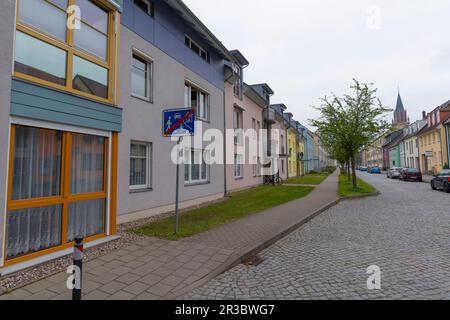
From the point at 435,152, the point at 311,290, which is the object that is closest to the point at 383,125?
the point at 311,290

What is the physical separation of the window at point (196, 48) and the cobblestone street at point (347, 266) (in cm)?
904

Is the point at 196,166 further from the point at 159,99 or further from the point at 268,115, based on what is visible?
the point at 268,115

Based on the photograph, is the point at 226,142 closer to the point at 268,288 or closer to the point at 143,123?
the point at 143,123

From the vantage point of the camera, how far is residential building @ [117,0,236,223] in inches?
292

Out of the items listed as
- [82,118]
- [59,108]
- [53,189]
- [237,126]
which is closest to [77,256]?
[53,189]

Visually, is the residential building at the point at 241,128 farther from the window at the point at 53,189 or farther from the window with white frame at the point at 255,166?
the window at the point at 53,189

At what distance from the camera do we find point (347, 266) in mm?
4172

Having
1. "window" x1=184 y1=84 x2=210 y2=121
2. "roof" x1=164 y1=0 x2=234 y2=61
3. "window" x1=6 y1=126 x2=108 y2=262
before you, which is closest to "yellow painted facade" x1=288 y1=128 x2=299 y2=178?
"roof" x1=164 y1=0 x2=234 y2=61

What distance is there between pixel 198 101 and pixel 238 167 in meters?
6.69

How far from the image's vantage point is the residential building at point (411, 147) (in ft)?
133

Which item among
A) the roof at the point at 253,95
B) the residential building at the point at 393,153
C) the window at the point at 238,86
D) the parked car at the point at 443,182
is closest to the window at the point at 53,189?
the window at the point at 238,86
